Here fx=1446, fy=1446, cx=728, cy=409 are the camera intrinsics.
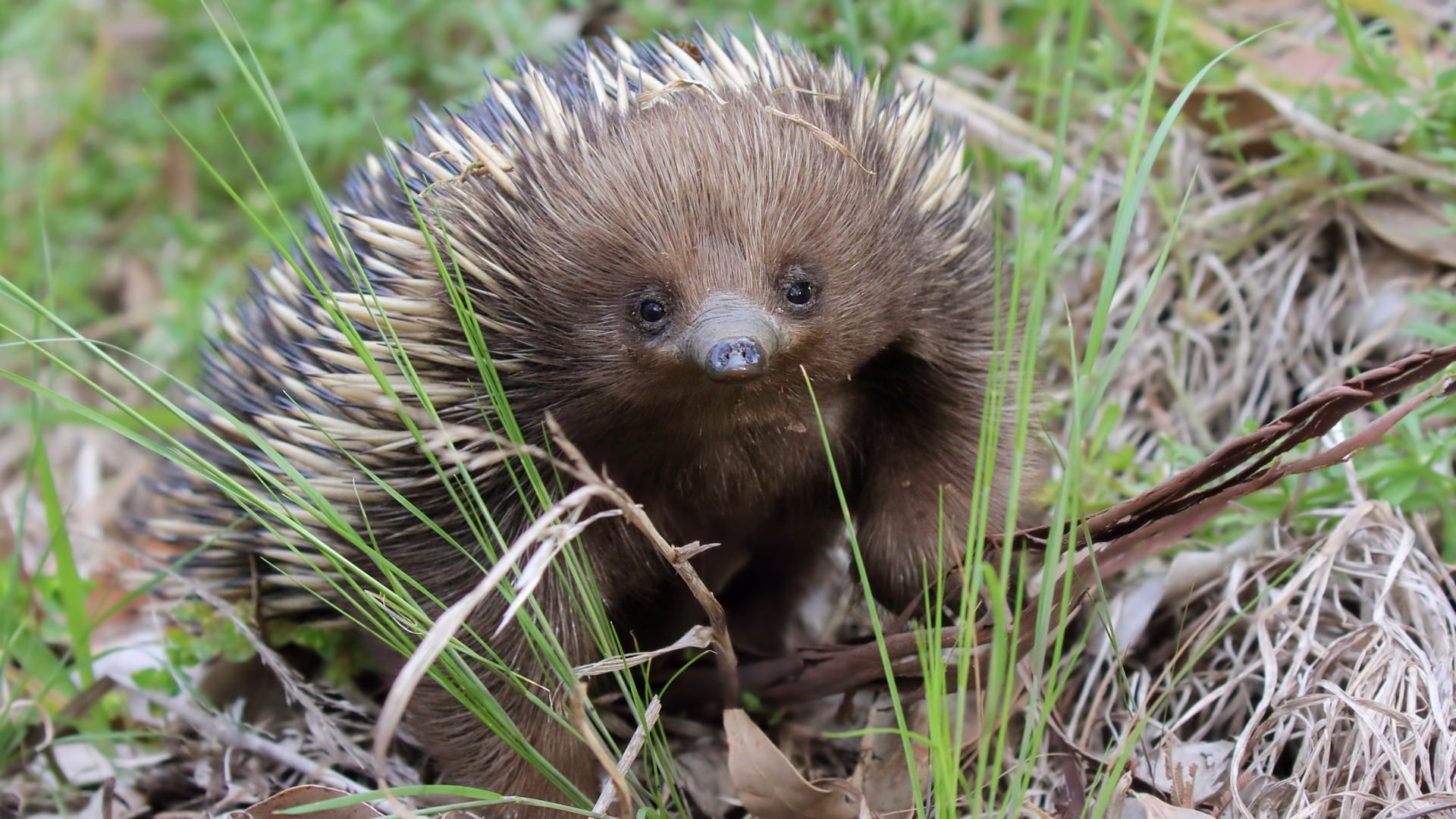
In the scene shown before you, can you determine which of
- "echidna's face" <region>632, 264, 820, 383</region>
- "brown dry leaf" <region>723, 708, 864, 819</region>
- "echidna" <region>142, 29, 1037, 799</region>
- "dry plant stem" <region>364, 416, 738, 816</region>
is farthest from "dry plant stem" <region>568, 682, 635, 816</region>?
"echidna's face" <region>632, 264, 820, 383</region>

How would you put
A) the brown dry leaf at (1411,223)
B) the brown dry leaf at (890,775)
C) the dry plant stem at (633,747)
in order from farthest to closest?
1. the brown dry leaf at (1411,223)
2. the brown dry leaf at (890,775)
3. the dry plant stem at (633,747)

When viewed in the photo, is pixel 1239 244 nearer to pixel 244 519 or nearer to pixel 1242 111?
pixel 1242 111

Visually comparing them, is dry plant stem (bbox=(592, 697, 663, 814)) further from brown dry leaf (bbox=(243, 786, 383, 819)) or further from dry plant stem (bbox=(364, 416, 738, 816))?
brown dry leaf (bbox=(243, 786, 383, 819))

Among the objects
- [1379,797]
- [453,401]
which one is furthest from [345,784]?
[1379,797]

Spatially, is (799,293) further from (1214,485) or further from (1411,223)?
(1411,223)

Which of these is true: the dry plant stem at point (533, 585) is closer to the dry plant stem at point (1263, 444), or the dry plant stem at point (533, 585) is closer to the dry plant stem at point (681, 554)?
the dry plant stem at point (681, 554)

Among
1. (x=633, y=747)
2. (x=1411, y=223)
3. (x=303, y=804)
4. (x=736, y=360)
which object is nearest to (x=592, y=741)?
(x=633, y=747)

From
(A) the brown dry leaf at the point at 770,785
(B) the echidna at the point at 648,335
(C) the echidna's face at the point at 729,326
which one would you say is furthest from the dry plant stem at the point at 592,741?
(C) the echidna's face at the point at 729,326

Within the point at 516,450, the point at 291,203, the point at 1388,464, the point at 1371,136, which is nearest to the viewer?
the point at 516,450
